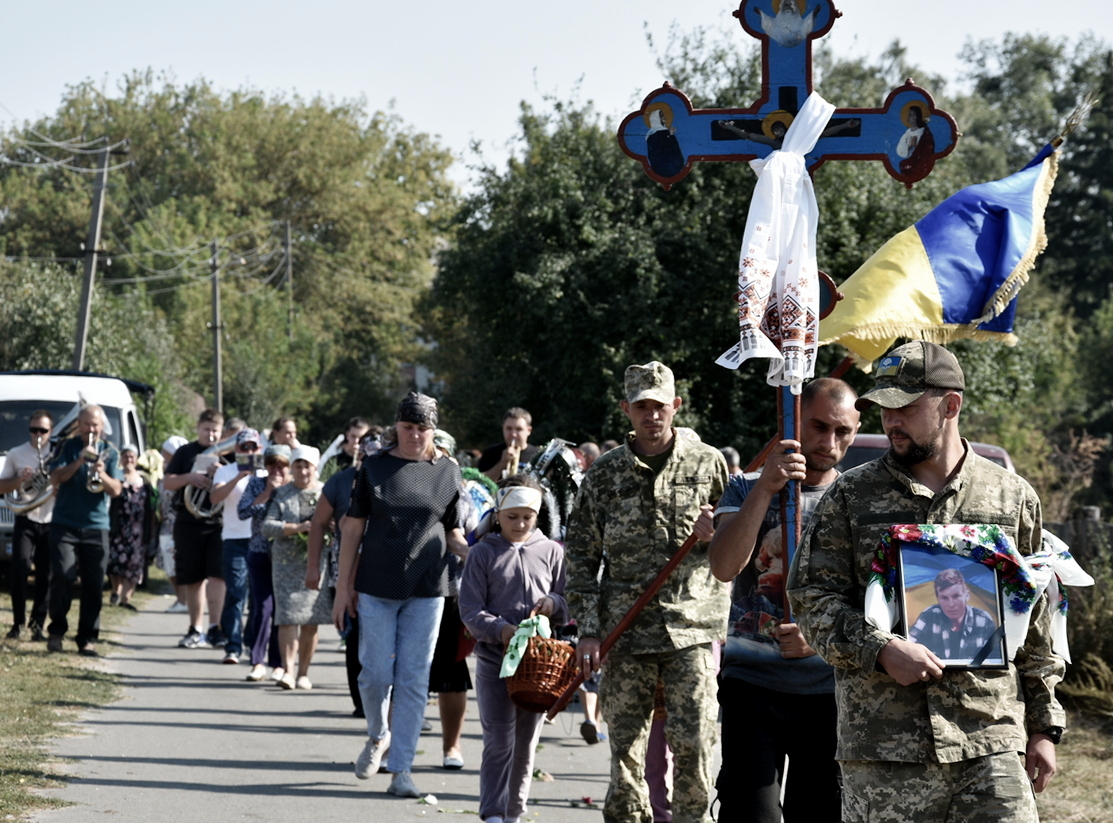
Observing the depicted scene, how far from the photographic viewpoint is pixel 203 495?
13930 mm

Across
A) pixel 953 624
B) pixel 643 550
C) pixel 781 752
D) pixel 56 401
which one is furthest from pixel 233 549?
pixel 953 624

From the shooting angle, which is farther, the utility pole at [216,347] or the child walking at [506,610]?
the utility pole at [216,347]

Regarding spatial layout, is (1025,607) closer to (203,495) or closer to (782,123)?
(782,123)

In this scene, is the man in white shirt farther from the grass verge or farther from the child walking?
the child walking

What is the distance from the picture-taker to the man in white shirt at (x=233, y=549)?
13.2 m

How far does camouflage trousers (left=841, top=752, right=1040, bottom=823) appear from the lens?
3.93m

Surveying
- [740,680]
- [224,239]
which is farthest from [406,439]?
[224,239]

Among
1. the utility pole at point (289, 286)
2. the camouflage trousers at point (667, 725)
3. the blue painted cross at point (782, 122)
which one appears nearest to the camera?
the blue painted cross at point (782, 122)

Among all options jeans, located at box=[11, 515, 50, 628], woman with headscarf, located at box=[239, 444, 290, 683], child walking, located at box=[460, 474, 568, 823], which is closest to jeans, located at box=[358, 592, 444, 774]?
child walking, located at box=[460, 474, 568, 823]

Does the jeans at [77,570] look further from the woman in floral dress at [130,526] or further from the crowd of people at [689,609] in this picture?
the woman in floral dress at [130,526]

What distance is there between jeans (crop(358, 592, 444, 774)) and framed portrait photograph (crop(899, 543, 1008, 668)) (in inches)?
184

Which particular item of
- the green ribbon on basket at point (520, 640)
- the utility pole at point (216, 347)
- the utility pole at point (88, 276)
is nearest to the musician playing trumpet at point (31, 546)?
the green ribbon on basket at point (520, 640)

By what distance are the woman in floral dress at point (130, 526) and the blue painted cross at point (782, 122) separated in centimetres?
1120

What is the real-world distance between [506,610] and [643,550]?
148cm
